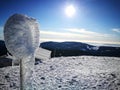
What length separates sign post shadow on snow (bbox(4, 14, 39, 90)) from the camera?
290cm

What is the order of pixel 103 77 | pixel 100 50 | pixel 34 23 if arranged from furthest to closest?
1. pixel 100 50
2. pixel 103 77
3. pixel 34 23

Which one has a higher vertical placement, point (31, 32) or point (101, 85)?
point (31, 32)

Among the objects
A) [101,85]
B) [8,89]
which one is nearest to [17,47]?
[8,89]

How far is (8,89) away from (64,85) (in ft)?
5.52

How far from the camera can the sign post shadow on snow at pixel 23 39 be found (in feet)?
9.51

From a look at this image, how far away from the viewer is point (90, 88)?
4742 mm

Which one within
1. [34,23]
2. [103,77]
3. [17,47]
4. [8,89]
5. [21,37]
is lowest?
[8,89]

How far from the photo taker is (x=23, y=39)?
2.97 m

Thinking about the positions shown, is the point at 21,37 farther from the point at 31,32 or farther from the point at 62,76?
the point at 62,76

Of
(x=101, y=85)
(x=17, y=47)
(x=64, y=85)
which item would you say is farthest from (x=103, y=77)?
(x=17, y=47)

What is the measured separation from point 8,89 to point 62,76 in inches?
72.6

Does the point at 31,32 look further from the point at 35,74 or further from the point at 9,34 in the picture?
the point at 35,74

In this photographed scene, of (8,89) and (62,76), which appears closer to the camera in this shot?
(8,89)

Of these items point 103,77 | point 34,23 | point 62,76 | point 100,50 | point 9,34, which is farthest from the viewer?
point 100,50
